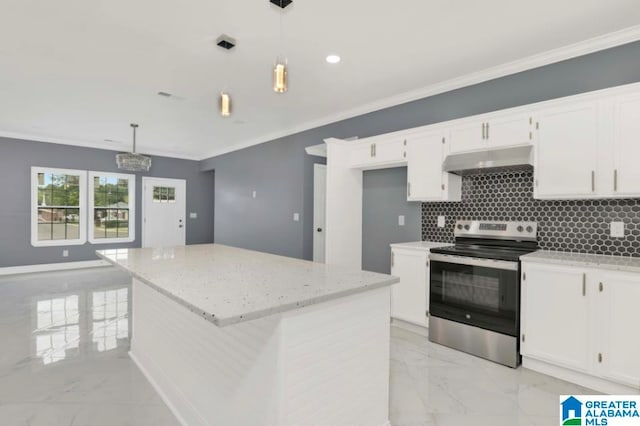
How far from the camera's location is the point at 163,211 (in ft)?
26.0

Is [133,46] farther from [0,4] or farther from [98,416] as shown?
[98,416]

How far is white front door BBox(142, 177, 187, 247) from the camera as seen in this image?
25.2 feet

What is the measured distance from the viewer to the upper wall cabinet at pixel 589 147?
2311mm

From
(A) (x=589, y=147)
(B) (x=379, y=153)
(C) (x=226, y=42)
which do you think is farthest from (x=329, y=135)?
(A) (x=589, y=147)

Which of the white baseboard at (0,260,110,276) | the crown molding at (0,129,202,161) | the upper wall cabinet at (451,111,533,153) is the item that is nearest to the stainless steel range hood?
the upper wall cabinet at (451,111,533,153)

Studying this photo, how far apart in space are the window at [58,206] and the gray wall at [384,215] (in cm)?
599

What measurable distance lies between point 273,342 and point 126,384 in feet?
5.54

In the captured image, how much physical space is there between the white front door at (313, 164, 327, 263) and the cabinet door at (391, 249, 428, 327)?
7.38 feet

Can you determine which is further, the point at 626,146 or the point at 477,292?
the point at 477,292

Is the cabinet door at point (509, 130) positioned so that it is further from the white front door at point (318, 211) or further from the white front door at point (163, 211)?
the white front door at point (163, 211)

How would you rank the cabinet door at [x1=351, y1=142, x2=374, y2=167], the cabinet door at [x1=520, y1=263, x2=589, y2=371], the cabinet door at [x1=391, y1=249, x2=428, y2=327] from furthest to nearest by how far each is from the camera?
the cabinet door at [x1=351, y1=142, x2=374, y2=167] < the cabinet door at [x1=391, y1=249, x2=428, y2=327] < the cabinet door at [x1=520, y1=263, x2=589, y2=371]

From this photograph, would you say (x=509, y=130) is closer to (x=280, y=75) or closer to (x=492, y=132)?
(x=492, y=132)

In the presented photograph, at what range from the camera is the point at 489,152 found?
295 cm

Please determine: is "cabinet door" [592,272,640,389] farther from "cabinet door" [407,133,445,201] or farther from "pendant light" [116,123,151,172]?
"pendant light" [116,123,151,172]
